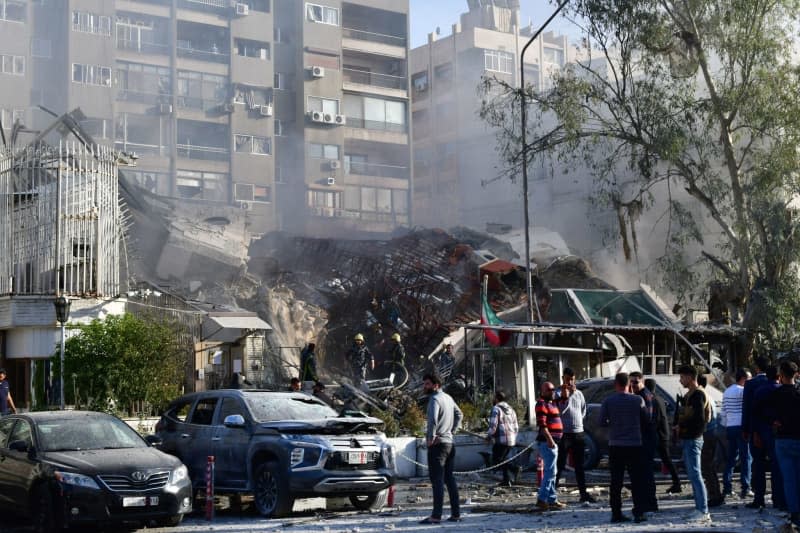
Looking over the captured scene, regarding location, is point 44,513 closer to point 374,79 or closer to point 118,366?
point 118,366

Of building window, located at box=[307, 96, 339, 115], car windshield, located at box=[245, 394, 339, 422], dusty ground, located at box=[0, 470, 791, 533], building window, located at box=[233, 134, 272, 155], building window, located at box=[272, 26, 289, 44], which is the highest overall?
building window, located at box=[272, 26, 289, 44]

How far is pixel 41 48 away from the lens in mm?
Answer: 47969

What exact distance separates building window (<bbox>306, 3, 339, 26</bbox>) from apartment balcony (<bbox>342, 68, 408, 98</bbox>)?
338 centimetres

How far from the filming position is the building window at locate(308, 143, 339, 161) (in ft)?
183

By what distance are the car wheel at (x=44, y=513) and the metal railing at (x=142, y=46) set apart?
136 ft

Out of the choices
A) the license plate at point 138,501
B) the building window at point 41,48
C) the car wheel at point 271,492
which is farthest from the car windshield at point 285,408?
A: the building window at point 41,48

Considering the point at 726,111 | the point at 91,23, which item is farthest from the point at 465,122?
the point at 726,111

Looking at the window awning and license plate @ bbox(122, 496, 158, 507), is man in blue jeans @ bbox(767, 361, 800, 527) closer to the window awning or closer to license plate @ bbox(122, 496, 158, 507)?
license plate @ bbox(122, 496, 158, 507)

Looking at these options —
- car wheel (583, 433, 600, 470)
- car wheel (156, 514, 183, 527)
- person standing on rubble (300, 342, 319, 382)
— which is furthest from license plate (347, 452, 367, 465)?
person standing on rubble (300, 342, 319, 382)

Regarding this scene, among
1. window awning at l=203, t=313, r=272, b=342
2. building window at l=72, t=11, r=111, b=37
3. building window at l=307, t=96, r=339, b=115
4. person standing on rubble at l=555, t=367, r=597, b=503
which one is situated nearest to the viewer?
person standing on rubble at l=555, t=367, r=597, b=503

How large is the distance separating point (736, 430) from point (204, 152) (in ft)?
139

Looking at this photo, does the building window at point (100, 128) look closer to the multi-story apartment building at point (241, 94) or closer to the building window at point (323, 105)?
the multi-story apartment building at point (241, 94)

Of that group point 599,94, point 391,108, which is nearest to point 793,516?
point 599,94

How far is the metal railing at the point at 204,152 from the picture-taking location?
2021 inches
